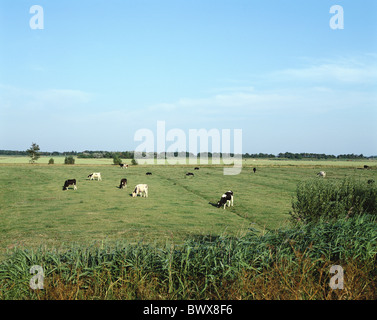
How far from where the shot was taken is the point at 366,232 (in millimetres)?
8570

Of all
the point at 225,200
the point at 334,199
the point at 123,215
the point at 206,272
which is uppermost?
the point at 334,199

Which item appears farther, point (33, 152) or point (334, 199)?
point (33, 152)

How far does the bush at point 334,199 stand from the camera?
12.6 m

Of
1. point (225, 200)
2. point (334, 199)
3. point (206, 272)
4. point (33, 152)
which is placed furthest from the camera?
point (33, 152)

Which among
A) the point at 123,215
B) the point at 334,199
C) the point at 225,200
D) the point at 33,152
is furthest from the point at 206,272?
the point at 33,152

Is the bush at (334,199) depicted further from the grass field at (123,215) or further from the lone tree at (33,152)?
the lone tree at (33,152)

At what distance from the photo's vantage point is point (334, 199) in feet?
43.1

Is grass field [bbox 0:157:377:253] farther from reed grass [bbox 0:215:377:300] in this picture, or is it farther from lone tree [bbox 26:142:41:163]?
lone tree [bbox 26:142:41:163]

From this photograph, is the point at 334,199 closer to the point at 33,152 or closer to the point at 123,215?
the point at 123,215

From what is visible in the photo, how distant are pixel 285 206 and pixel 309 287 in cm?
2240
